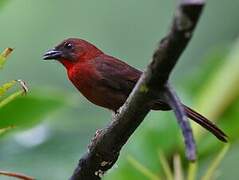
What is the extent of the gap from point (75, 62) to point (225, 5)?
3752mm

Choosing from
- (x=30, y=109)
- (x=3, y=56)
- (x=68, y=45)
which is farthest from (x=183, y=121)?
(x=68, y=45)

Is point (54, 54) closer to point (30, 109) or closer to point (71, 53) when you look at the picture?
point (71, 53)

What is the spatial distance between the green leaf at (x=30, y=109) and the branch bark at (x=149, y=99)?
83 centimetres

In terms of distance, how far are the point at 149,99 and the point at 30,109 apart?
117 centimetres

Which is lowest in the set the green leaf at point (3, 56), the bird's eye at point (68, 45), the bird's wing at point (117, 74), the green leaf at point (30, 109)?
the green leaf at point (30, 109)

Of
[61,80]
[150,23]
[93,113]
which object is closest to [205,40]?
[150,23]

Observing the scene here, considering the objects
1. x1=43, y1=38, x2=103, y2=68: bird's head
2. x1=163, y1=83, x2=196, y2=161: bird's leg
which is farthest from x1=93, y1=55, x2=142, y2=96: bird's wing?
x1=163, y1=83, x2=196, y2=161: bird's leg

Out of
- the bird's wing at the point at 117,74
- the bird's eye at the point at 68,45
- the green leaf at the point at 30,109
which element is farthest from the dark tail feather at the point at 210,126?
the bird's eye at the point at 68,45

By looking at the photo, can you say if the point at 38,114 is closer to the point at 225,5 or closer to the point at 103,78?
the point at 103,78

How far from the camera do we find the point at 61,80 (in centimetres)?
538

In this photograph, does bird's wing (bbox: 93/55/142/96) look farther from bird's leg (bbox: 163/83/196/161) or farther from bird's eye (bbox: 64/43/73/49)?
bird's leg (bbox: 163/83/196/161)

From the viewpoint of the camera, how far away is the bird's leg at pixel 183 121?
1.26 metres

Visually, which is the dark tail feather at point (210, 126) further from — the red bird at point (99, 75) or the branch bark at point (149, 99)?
the branch bark at point (149, 99)

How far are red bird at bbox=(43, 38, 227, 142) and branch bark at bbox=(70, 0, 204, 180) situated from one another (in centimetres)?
29
